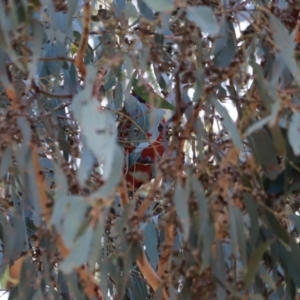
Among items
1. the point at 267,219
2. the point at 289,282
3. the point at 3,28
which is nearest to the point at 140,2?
the point at 3,28

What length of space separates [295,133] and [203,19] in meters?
0.16

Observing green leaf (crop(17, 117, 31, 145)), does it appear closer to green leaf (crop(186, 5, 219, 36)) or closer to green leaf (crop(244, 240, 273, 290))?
green leaf (crop(186, 5, 219, 36))

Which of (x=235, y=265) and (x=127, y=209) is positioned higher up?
(x=127, y=209)

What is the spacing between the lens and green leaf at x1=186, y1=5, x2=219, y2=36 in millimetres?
757

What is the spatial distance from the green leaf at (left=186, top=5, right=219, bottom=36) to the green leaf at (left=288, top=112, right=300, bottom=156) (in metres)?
0.13

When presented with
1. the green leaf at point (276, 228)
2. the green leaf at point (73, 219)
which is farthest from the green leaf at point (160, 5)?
the green leaf at point (276, 228)

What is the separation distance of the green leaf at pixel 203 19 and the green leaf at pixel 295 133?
133 millimetres

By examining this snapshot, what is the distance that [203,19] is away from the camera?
0.77m

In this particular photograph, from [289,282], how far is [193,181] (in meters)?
0.31

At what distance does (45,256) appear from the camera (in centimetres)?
96

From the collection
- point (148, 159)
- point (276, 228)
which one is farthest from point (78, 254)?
point (148, 159)

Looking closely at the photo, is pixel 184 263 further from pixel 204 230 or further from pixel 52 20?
pixel 52 20

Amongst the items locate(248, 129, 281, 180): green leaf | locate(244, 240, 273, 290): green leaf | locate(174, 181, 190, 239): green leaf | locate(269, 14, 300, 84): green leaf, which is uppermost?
locate(269, 14, 300, 84): green leaf

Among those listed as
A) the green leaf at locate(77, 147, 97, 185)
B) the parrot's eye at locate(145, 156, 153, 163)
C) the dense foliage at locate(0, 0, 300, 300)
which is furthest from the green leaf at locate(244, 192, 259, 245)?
the parrot's eye at locate(145, 156, 153, 163)
